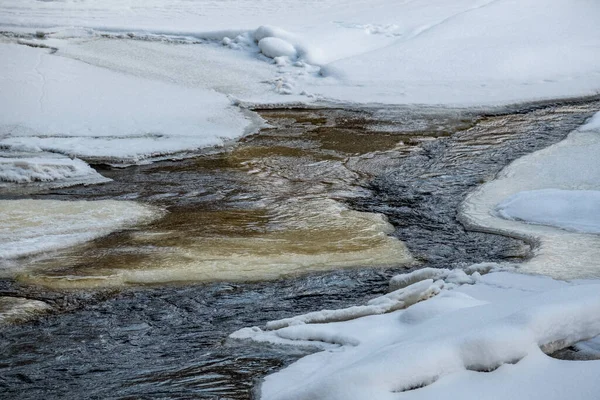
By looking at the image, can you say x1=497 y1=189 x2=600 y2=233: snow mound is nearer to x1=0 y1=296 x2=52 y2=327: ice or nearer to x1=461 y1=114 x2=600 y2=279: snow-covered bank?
x1=461 y1=114 x2=600 y2=279: snow-covered bank

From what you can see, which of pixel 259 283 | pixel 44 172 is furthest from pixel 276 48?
pixel 259 283

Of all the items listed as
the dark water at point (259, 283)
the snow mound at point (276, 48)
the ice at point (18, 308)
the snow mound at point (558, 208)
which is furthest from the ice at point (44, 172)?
the snow mound at point (276, 48)

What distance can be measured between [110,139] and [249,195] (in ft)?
7.17

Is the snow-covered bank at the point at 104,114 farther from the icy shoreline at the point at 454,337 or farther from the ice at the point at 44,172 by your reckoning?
the icy shoreline at the point at 454,337

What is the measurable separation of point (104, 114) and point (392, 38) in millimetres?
5612

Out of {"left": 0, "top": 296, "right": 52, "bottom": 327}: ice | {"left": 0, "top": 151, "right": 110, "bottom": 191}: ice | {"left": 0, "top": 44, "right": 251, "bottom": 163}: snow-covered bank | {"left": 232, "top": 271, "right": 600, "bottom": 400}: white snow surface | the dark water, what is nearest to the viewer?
{"left": 232, "top": 271, "right": 600, "bottom": 400}: white snow surface

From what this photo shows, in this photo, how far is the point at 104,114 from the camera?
8523mm

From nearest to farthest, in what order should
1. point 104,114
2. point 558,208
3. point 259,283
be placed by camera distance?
1. point 259,283
2. point 558,208
3. point 104,114

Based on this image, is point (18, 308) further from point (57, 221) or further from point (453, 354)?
point (453, 354)

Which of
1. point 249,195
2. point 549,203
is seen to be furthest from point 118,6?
point 549,203

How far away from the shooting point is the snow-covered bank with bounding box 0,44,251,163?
7.68m

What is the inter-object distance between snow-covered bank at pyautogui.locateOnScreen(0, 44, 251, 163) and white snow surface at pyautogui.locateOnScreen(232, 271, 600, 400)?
4.45m

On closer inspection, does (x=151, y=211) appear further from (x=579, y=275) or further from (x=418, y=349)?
(x=418, y=349)

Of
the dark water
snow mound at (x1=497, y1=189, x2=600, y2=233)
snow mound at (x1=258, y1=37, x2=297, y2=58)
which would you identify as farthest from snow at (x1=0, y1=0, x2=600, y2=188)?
snow mound at (x1=497, y1=189, x2=600, y2=233)
